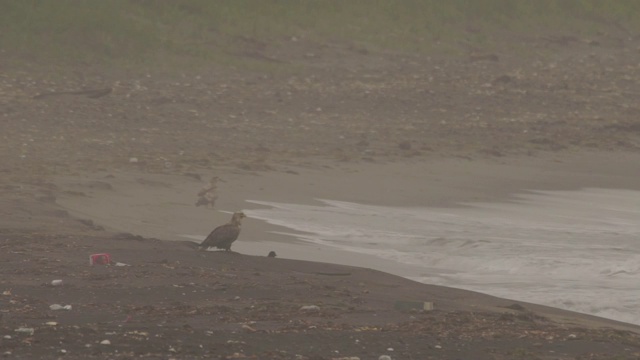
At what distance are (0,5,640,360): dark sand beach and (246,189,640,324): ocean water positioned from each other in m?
0.46

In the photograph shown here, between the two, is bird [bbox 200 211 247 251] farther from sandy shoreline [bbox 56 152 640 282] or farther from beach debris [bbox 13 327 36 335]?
beach debris [bbox 13 327 36 335]

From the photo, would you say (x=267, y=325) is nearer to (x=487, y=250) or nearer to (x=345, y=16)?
(x=487, y=250)

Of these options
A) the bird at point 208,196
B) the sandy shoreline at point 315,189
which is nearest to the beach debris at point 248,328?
the sandy shoreline at point 315,189

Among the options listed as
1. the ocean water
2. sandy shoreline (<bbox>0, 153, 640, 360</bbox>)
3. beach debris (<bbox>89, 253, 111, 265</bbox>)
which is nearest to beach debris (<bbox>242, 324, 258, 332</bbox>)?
sandy shoreline (<bbox>0, 153, 640, 360</bbox>)

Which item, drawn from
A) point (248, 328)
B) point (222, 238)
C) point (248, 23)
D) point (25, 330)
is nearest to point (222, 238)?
point (222, 238)

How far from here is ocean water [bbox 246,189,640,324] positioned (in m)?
11.3

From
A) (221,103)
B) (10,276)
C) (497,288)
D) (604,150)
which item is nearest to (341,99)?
(221,103)

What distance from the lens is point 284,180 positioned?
15883 mm

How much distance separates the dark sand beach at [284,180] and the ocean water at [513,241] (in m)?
0.46

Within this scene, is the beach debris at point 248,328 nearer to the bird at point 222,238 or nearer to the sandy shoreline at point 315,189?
the bird at point 222,238

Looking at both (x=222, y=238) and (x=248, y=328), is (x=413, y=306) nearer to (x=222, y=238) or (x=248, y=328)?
(x=248, y=328)

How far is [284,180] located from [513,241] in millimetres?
3388

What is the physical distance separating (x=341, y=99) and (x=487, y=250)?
27.0 feet

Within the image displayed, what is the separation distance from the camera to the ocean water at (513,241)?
37.1ft
